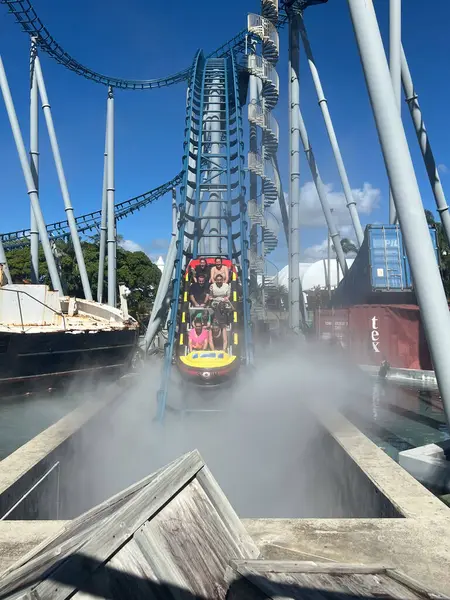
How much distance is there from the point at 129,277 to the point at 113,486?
3732 centimetres

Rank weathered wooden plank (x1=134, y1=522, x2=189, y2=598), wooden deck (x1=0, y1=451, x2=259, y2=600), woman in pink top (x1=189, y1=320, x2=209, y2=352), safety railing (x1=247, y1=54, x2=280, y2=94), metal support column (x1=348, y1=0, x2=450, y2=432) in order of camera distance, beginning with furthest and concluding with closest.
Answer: safety railing (x1=247, y1=54, x2=280, y2=94)
woman in pink top (x1=189, y1=320, x2=209, y2=352)
metal support column (x1=348, y1=0, x2=450, y2=432)
weathered wooden plank (x1=134, y1=522, x2=189, y2=598)
wooden deck (x1=0, y1=451, x2=259, y2=600)

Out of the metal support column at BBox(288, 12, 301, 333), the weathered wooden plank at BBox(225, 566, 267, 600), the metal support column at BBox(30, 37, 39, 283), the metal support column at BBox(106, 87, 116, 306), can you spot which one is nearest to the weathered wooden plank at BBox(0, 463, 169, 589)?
the weathered wooden plank at BBox(225, 566, 267, 600)

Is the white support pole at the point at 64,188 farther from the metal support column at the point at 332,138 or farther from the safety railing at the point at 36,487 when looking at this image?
the safety railing at the point at 36,487

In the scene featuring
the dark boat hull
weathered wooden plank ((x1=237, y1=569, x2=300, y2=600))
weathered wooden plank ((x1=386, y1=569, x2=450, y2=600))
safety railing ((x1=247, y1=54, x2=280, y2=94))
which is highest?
safety railing ((x1=247, y1=54, x2=280, y2=94))

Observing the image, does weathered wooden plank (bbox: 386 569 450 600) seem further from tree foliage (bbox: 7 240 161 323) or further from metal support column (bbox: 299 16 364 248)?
tree foliage (bbox: 7 240 161 323)

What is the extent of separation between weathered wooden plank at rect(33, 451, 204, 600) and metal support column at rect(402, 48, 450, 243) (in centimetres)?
1393

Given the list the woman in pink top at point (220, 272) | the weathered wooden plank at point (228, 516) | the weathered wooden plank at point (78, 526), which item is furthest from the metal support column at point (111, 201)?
the weathered wooden plank at point (228, 516)

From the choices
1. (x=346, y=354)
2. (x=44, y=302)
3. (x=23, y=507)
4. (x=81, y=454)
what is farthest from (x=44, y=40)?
(x=23, y=507)

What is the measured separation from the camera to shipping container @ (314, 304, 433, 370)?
15.4m

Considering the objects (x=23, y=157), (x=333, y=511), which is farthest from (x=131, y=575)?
(x=23, y=157)

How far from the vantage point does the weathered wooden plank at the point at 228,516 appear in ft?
9.87

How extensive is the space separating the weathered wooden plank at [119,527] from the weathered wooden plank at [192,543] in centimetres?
6

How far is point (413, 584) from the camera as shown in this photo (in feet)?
7.98

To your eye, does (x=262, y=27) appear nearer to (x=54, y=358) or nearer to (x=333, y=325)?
(x=333, y=325)
